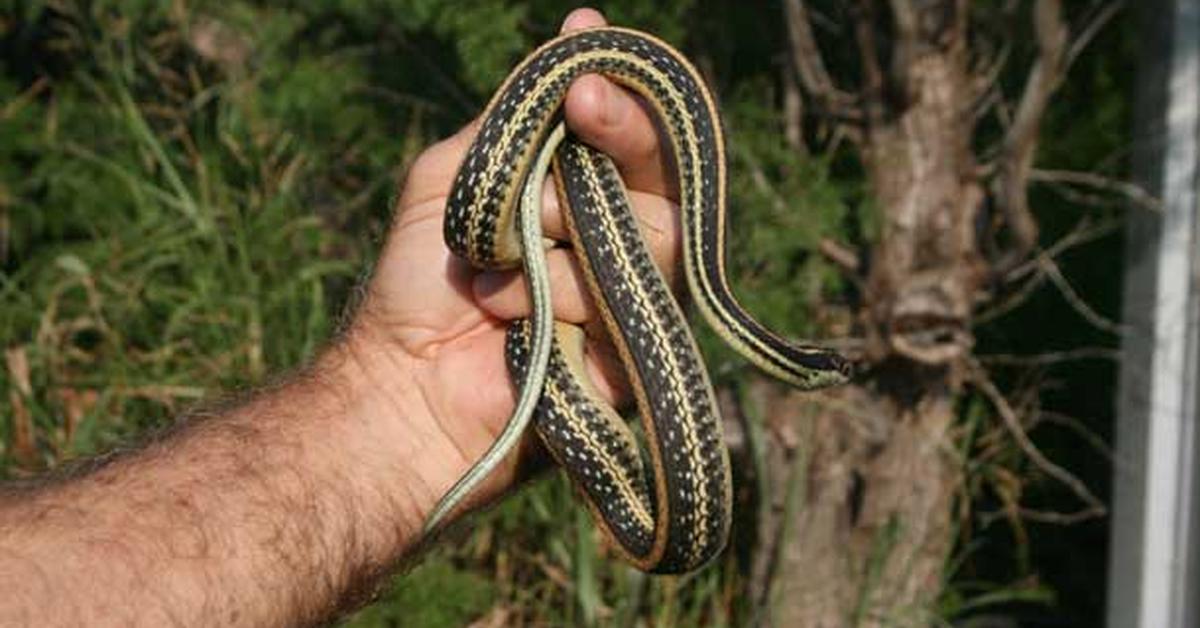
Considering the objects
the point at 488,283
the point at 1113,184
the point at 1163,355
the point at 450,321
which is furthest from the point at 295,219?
the point at 1163,355

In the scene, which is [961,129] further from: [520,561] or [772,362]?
[772,362]

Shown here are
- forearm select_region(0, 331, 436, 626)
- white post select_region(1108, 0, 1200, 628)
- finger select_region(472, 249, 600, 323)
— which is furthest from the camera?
white post select_region(1108, 0, 1200, 628)

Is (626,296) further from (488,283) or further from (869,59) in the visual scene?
(869,59)

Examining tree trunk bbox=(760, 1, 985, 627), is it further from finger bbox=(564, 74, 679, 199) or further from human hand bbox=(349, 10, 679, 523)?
finger bbox=(564, 74, 679, 199)

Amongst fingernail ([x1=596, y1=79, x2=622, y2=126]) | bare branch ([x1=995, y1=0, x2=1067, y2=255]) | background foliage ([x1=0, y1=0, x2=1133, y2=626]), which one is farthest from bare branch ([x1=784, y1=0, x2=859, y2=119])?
fingernail ([x1=596, y1=79, x2=622, y2=126])

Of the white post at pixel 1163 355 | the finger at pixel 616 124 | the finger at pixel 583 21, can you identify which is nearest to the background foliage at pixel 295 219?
the white post at pixel 1163 355

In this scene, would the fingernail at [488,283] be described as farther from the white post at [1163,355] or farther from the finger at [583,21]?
the white post at [1163,355]
